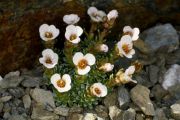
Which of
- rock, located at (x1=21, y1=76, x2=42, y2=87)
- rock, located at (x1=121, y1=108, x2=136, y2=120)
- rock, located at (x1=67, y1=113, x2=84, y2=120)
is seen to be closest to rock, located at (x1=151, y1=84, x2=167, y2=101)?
rock, located at (x1=121, y1=108, x2=136, y2=120)

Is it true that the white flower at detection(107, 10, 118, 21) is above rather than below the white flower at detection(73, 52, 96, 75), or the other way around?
above

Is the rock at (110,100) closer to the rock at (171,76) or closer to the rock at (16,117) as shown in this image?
the rock at (171,76)

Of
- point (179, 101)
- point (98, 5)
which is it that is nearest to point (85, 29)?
point (98, 5)

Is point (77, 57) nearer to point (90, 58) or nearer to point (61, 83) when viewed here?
point (90, 58)

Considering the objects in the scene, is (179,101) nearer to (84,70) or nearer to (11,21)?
(84,70)

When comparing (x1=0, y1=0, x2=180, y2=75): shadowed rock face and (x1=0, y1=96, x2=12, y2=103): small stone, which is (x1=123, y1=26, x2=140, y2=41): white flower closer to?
(x1=0, y1=0, x2=180, y2=75): shadowed rock face

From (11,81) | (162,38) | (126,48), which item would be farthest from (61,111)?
(162,38)

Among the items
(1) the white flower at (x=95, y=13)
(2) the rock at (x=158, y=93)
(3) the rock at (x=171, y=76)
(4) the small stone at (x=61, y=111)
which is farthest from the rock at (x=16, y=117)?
(3) the rock at (x=171, y=76)
